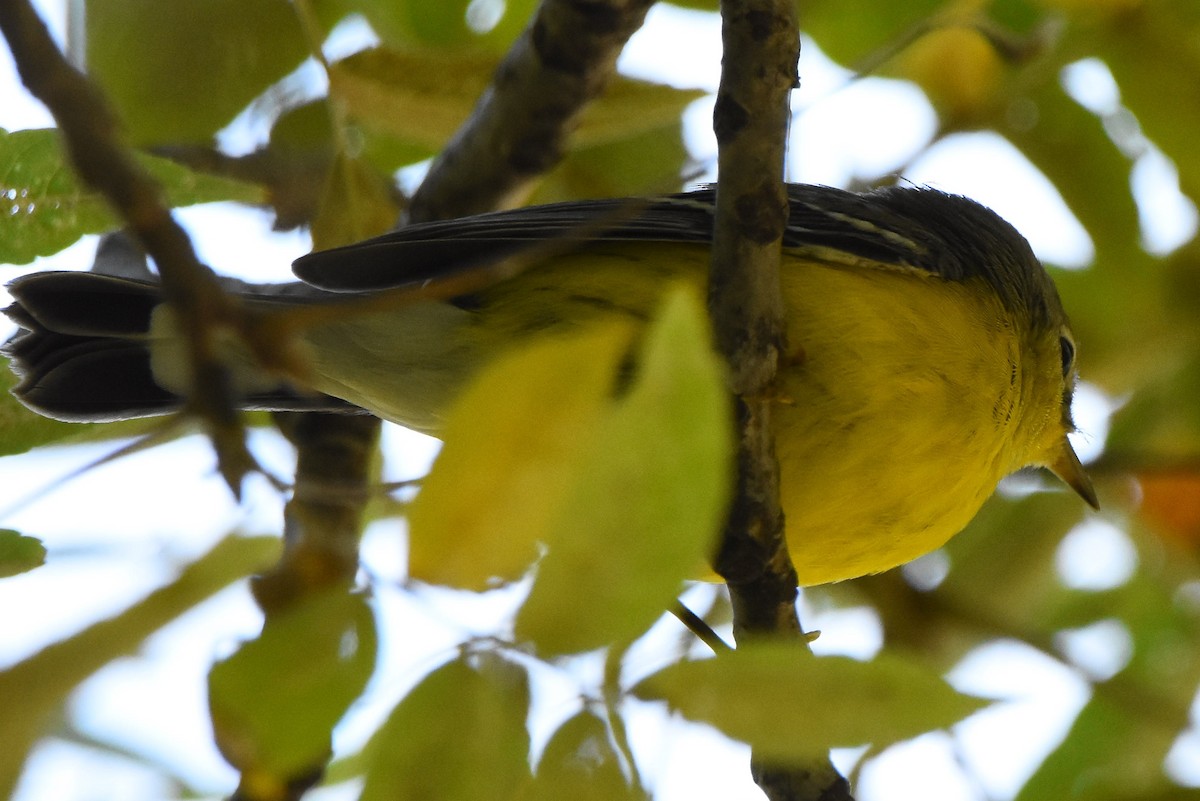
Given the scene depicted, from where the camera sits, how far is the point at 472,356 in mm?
3646

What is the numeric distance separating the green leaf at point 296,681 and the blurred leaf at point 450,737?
Result: 83 millimetres

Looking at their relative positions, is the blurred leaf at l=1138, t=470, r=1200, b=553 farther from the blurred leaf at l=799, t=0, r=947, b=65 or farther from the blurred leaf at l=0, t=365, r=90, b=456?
the blurred leaf at l=0, t=365, r=90, b=456

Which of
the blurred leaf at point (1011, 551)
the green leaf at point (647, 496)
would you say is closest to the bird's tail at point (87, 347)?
the green leaf at point (647, 496)

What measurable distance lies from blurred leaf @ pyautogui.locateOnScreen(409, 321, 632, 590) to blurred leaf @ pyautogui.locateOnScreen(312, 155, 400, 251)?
2.32 m

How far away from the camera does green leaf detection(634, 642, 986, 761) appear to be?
148 cm

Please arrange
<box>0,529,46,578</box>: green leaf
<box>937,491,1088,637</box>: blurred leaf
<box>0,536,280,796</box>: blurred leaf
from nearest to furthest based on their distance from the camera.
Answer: <box>0,529,46,578</box>: green leaf, <box>0,536,280,796</box>: blurred leaf, <box>937,491,1088,637</box>: blurred leaf

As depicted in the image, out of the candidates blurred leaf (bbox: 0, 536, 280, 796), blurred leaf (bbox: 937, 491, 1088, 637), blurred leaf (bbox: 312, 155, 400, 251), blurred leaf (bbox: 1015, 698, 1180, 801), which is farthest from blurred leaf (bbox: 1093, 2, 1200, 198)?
blurred leaf (bbox: 0, 536, 280, 796)

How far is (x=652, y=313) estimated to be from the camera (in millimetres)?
3488

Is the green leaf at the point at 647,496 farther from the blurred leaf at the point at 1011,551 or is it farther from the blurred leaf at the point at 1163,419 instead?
the blurred leaf at the point at 1163,419

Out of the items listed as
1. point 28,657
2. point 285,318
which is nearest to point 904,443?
point 28,657

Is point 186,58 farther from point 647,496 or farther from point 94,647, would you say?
point 647,496

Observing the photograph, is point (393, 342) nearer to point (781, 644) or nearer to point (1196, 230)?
point (781, 644)

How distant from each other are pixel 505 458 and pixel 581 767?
575 millimetres

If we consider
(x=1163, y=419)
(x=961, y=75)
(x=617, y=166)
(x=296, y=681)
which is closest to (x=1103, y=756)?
(x=1163, y=419)
